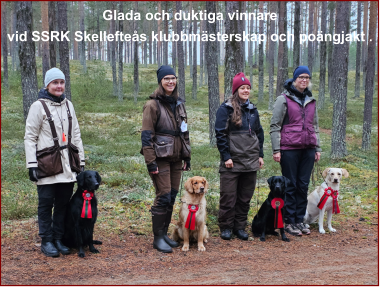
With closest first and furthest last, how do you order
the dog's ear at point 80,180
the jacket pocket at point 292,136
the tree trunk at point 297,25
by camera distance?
the dog's ear at point 80,180, the jacket pocket at point 292,136, the tree trunk at point 297,25

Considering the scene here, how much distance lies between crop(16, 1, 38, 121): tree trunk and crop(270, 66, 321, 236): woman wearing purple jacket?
727 centimetres

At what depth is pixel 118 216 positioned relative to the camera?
6570mm

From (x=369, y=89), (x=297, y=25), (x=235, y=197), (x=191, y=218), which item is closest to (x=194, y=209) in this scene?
(x=191, y=218)

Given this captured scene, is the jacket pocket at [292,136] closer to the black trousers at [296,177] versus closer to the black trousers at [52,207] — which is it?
the black trousers at [296,177]

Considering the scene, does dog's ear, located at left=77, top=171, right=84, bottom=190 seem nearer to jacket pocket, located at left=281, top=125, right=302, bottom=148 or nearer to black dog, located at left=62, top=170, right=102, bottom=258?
black dog, located at left=62, top=170, right=102, bottom=258

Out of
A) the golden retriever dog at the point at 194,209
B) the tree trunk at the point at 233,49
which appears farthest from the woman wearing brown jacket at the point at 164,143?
the tree trunk at the point at 233,49

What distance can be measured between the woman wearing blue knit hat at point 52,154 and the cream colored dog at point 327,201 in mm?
4111

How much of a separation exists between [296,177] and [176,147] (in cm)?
233

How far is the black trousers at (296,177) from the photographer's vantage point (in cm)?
573

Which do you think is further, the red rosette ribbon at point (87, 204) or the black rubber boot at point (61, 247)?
the black rubber boot at point (61, 247)

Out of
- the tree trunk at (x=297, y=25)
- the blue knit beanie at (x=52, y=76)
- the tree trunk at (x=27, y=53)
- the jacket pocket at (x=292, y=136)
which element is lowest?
the jacket pocket at (x=292, y=136)

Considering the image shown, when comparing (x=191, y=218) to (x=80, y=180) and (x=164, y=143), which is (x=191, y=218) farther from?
(x=80, y=180)

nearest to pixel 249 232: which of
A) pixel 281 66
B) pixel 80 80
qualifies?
pixel 281 66

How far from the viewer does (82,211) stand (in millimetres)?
4551
